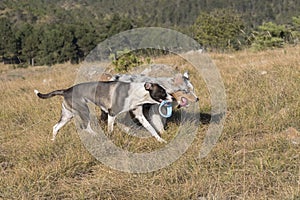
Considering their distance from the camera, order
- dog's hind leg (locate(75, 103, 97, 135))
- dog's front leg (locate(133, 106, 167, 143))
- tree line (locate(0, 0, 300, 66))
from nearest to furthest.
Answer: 1. dog's front leg (locate(133, 106, 167, 143))
2. dog's hind leg (locate(75, 103, 97, 135))
3. tree line (locate(0, 0, 300, 66))

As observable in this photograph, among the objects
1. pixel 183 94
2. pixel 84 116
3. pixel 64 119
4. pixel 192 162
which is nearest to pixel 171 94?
pixel 183 94

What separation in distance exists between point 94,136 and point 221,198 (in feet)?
6.84

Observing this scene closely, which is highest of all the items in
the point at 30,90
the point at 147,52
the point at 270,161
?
the point at 270,161

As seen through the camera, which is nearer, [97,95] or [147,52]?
[97,95]

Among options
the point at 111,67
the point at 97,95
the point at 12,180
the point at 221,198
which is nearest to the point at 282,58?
the point at 111,67

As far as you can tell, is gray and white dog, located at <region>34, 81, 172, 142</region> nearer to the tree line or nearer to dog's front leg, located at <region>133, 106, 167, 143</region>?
dog's front leg, located at <region>133, 106, 167, 143</region>

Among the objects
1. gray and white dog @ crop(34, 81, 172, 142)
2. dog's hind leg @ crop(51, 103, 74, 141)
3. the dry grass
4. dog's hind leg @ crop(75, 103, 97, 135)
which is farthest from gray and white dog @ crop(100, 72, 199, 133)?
dog's hind leg @ crop(51, 103, 74, 141)

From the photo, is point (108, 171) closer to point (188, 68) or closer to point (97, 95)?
point (97, 95)

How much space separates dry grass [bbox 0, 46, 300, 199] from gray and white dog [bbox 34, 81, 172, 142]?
0.80ft

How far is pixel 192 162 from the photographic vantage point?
12.0 feet

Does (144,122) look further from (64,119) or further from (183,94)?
(64,119)

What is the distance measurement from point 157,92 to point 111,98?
73 cm

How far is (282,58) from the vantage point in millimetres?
7672

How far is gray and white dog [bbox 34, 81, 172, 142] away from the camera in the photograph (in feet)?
14.2
